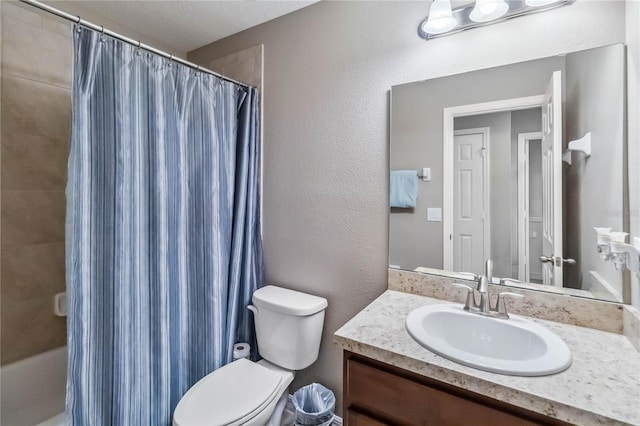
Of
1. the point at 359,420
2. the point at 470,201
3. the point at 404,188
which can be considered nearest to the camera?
the point at 359,420

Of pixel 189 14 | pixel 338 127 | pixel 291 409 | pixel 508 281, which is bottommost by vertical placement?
pixel 291 409

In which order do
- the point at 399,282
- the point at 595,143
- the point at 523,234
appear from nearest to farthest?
the point at 595,143, the point at 523,234, the point at 399,282

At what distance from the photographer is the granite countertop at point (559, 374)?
0.65 metres

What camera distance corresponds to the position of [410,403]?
84 centimetres

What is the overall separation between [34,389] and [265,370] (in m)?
1.21

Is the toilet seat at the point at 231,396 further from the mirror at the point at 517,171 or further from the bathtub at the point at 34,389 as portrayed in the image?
the mirror at the point at 517,171

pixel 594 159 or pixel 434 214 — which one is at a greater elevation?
pixel 594 159

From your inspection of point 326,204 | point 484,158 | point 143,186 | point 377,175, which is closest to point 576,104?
point 484,158

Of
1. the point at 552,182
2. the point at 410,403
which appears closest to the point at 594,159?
the point at 552,182

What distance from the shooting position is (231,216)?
1712mm

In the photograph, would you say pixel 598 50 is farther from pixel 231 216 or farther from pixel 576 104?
pixel 231 216

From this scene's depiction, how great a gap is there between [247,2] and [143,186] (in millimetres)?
1208

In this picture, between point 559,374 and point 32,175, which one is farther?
point 32,175

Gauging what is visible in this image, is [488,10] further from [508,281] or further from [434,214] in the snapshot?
[508,281]
